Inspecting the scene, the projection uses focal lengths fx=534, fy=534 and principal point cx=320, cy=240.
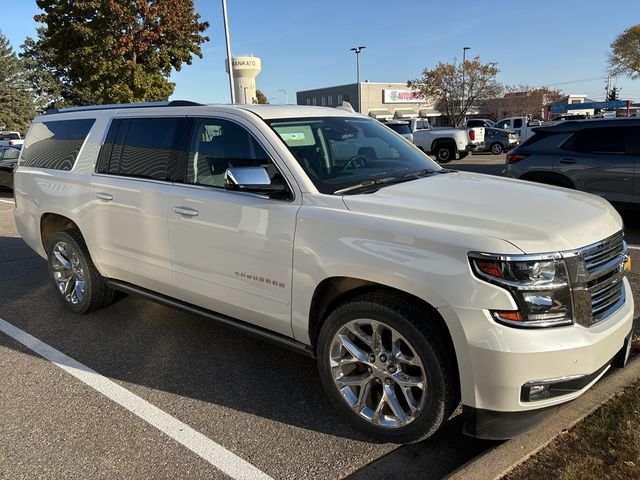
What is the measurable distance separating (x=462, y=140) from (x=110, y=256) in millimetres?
18514

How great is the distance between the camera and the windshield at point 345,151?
11.1ft

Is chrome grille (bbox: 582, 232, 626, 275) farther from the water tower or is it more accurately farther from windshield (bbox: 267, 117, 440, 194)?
the water tower

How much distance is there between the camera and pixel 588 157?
7539 millimetres

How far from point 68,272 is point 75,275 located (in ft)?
0.37

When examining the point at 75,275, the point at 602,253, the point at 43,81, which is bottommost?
the point at 75,275

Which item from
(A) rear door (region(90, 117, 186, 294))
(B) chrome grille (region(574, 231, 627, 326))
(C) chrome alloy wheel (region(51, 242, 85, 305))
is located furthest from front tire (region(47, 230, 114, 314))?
(B) chrome grille (region(574, 231, 627, 326))

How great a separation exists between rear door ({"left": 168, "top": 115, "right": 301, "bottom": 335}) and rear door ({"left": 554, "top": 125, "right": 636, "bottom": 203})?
5.80m

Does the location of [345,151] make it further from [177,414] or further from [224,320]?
[177,414]

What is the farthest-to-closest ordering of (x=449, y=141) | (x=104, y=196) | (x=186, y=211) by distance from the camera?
(x=449, y=141), (x=104, y=196), (x=186, y=211)

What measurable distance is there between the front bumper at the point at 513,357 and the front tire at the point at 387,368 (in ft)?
0.46

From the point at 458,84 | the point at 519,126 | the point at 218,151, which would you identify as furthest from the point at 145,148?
the point at 458,84

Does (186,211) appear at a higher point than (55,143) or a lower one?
lower

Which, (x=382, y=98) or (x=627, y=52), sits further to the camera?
(x=382, y=98)

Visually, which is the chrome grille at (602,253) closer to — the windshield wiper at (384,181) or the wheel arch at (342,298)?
the wheel arch at (342,298)
